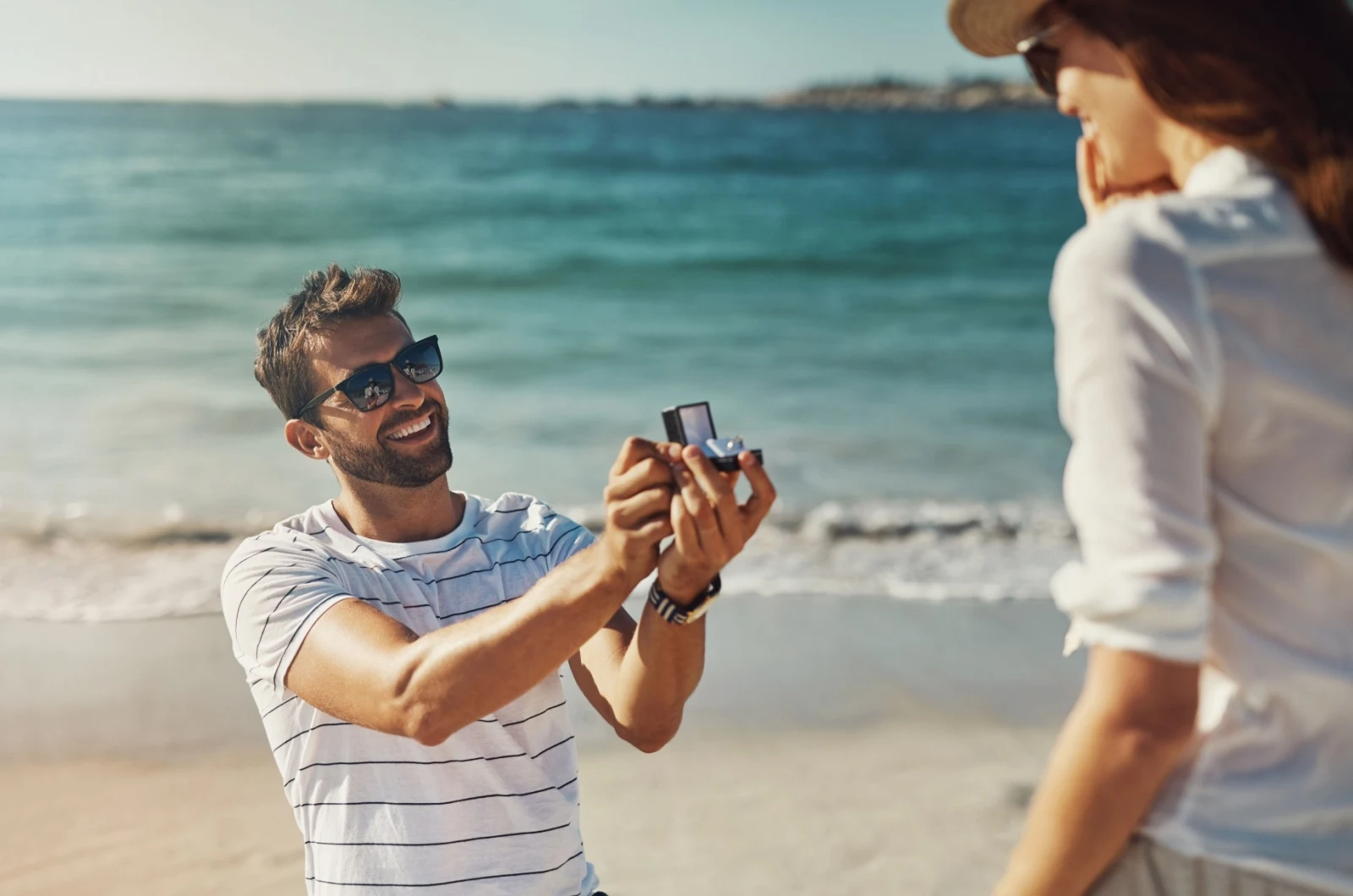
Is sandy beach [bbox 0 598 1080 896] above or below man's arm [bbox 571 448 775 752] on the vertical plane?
below

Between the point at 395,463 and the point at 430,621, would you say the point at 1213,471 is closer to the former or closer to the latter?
the point at 430,621

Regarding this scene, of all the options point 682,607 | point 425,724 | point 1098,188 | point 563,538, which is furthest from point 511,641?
point 1098,188

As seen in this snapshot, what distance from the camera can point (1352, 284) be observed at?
1216mm

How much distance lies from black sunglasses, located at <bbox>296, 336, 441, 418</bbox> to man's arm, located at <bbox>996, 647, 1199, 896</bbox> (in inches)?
72.3

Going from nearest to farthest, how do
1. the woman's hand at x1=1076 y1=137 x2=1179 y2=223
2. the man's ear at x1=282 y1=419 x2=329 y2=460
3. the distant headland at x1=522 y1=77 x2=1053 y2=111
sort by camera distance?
the woman's hand at x1=1076 y1=137 x2=1179 y2=223 → the man's ear at x1=282 y1=419 x2=329 y2=460 → the distant headland at x1=522 y1=77 x2=1053 y2=111

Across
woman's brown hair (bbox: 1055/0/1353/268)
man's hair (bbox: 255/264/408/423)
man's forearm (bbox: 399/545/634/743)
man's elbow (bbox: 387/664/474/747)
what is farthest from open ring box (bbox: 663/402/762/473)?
man's hair (bbox: 255/264/408/423)

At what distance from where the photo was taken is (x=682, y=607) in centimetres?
224

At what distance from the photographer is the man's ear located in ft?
9.59

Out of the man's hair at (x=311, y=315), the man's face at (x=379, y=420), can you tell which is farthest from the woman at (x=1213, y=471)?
the man's hair at (x=311, y=315)

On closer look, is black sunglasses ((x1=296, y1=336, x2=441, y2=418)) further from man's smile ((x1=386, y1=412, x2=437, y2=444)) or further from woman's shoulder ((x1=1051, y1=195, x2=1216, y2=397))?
woman's shoulder ((x1=1051, y1=195, x2=1216, y2=397))

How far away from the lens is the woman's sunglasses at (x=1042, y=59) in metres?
1.47

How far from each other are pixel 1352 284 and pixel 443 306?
1834 cm

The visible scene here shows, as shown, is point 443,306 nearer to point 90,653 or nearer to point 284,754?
point 90,653

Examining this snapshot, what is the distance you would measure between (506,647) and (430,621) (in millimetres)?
614
